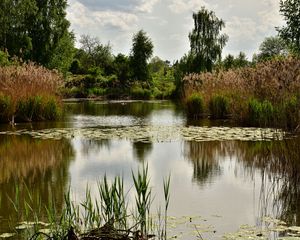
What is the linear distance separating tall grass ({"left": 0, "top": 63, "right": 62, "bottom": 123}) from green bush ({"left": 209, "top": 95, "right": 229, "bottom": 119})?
203 inches

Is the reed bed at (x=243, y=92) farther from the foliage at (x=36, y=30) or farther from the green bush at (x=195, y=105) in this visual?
the foliage at (x=36, y=30)

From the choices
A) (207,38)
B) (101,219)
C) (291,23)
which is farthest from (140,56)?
(101,219)

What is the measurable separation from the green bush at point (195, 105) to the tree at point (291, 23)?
376 centimetres

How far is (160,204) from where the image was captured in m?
5.07

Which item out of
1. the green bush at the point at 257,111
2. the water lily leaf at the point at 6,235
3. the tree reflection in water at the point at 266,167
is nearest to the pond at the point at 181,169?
the tree reflection in water at the point at 266,167

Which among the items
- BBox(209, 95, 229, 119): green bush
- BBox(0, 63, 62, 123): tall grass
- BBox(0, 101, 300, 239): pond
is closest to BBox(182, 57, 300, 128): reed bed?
BBox(209, 95, 229, 119): green bush

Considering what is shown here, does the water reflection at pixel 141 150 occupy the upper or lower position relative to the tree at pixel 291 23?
lower

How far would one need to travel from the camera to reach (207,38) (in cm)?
3681

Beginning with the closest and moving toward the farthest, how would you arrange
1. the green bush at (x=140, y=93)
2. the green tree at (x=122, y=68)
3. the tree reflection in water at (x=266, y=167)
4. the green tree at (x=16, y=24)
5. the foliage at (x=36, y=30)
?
the tree reflection in water at (x=266, y=167)
the green tree at (x=16, y=24)
the foliage at (x=36, y=30)
the green bush at (x=140, y=93)
the green tree at (x=122, y=68)

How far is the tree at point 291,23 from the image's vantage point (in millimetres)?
16188

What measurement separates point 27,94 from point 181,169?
319 inches

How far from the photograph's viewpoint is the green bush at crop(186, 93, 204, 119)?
16.1m

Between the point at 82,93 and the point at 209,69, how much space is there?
12982mm

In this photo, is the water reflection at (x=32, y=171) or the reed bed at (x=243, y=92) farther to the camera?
the reed bed at (x=243, y=92)
